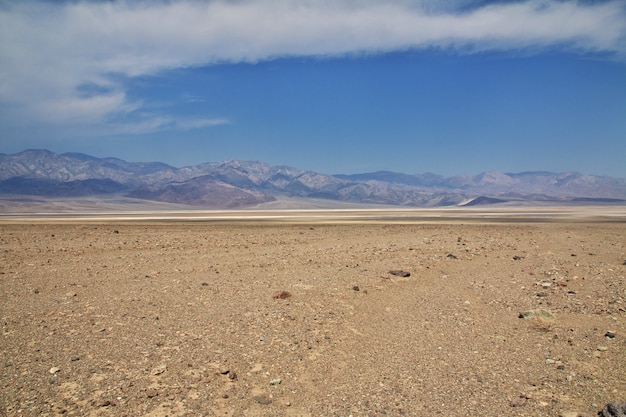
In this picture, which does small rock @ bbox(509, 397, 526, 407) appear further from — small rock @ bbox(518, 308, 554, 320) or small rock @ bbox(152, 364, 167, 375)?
small rock @ bbox(152, 364, 167, 375)

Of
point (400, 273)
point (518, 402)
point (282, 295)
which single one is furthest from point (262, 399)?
point (400, 273)

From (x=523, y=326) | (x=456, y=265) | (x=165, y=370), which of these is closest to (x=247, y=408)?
(x=165, y=370)

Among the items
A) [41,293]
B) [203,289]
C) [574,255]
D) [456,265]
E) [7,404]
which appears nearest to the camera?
[7,404]

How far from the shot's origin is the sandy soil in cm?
552

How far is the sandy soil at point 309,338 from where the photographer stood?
5523 millimetres

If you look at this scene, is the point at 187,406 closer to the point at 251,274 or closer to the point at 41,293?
the point at 41,293

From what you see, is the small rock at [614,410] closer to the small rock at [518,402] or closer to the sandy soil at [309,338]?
the sandy soil at [309,338]

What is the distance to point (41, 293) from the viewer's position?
1014 cm

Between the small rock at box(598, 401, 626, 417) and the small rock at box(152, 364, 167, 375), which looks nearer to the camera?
the small rock at box(598, 401, 626, 417)

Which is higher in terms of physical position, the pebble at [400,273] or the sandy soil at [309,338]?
the pebble at [400,273]

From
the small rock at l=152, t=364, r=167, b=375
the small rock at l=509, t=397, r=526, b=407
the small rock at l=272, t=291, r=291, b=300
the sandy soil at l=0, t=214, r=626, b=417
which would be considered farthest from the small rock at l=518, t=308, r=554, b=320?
the small rock at l=152, t=364, r=167, b=375

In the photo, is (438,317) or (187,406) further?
(438,317)

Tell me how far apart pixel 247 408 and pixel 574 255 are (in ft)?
49.4

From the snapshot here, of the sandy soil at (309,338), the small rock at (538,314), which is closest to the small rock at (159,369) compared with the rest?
the sandy soil at (309,338)
